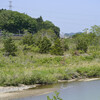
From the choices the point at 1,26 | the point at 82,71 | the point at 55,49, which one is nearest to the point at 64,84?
the point at 82,71

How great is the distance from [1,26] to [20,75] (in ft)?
150

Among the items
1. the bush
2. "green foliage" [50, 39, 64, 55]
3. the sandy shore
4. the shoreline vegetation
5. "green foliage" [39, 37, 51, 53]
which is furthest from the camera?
the bush

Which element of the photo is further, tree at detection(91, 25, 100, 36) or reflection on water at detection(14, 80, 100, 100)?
tree at detection(91, 25, 100, 36)

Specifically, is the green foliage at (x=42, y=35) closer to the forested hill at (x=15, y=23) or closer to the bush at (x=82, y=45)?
the bush at (x=82, y=45)

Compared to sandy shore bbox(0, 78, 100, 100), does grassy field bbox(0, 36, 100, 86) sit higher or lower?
higher

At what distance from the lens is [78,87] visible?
1716 cm

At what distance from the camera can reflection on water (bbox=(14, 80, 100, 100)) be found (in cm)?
1451

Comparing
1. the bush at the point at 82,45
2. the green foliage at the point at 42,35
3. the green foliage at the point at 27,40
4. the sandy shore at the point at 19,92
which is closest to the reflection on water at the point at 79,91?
the sandy shore at the point at 19,92

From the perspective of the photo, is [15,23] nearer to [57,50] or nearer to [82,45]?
[82,45]

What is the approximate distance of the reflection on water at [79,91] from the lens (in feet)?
47.6

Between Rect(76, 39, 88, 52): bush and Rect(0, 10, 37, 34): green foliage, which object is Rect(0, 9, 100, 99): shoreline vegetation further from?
Rect(0, 10, 37, 34): green foliage

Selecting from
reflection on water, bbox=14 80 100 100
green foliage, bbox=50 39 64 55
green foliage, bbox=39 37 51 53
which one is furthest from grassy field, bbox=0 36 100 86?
green foliage, bbox=50 39 64 55

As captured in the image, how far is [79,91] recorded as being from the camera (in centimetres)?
1611

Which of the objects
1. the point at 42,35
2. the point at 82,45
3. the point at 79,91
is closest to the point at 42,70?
the point at 79,91
